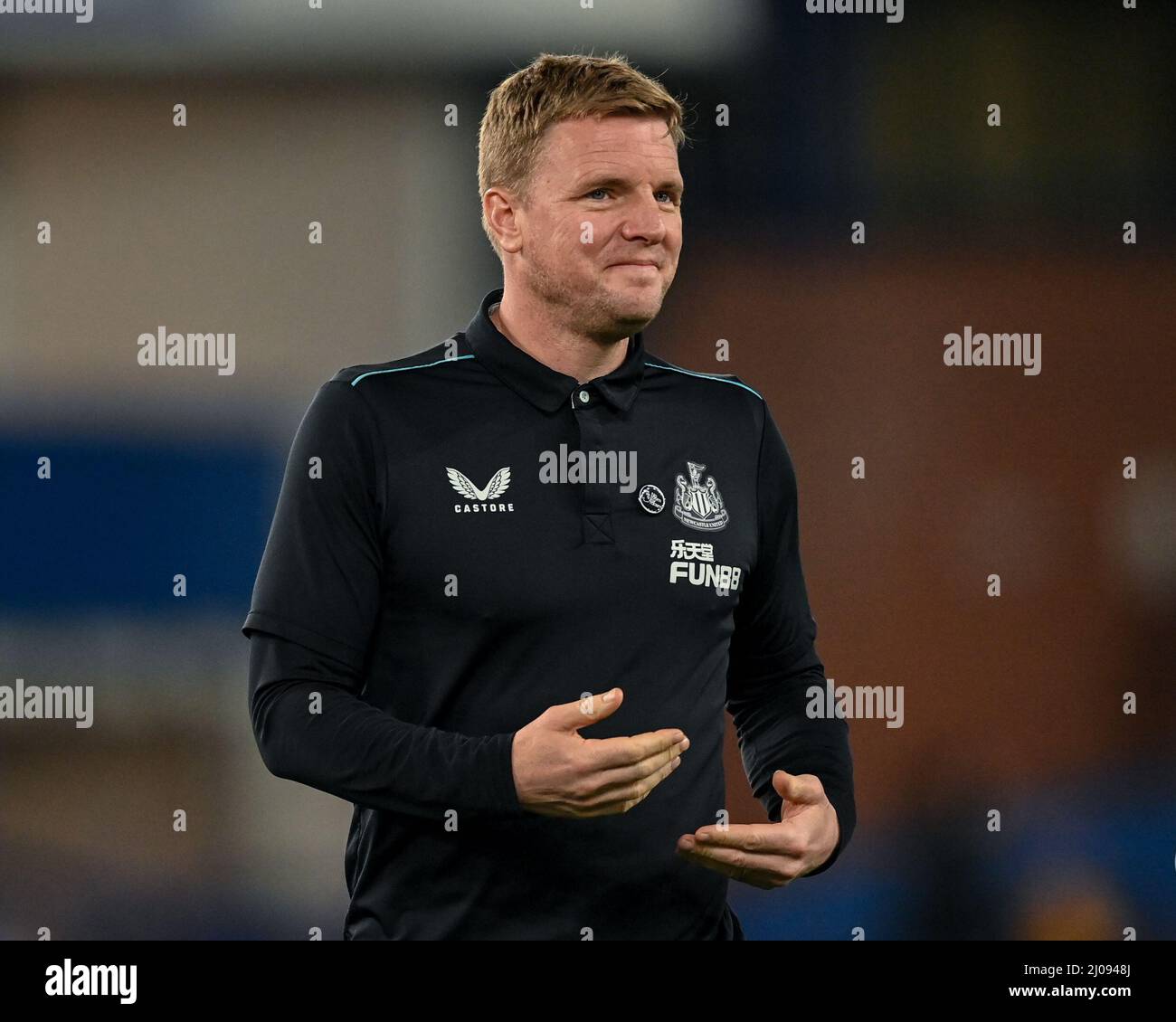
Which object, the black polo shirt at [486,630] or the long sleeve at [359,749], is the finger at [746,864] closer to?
the black polo shirt at [486,630]

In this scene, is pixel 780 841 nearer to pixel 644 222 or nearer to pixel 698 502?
pixel 698 502

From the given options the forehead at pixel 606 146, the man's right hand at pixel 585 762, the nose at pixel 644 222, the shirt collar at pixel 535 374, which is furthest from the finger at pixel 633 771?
the forehead at pixel 606 146

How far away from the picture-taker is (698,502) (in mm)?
1983

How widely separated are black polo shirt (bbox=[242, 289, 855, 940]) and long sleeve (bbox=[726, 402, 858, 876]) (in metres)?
0.11

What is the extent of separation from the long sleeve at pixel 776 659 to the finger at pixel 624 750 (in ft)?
1.62

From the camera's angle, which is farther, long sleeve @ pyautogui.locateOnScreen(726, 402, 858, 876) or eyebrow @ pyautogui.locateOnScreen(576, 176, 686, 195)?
long sleeve @ pyautogui.locateOnScreen(726, 402, 858, 876)

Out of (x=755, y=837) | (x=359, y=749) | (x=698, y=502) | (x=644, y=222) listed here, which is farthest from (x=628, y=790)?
(x=644, y=222)

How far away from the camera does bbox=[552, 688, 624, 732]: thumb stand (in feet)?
5.28

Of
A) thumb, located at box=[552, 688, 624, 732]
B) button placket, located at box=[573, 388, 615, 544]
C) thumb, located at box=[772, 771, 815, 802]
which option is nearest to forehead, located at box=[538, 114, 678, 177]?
button placket, located at box=[573, 388, 615, 544]

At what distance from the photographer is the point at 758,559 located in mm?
2096

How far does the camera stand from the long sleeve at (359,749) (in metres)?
1.67

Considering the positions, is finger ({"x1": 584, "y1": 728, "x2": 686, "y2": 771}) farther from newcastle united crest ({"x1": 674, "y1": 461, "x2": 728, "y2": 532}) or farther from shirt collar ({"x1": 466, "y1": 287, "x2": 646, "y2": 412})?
shirt collar ({"x1": 466, "y1": 287, "x2": 646, "y2": 412})

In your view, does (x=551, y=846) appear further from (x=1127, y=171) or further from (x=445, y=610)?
(x=1127, y=171)

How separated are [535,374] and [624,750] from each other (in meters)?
0.63
